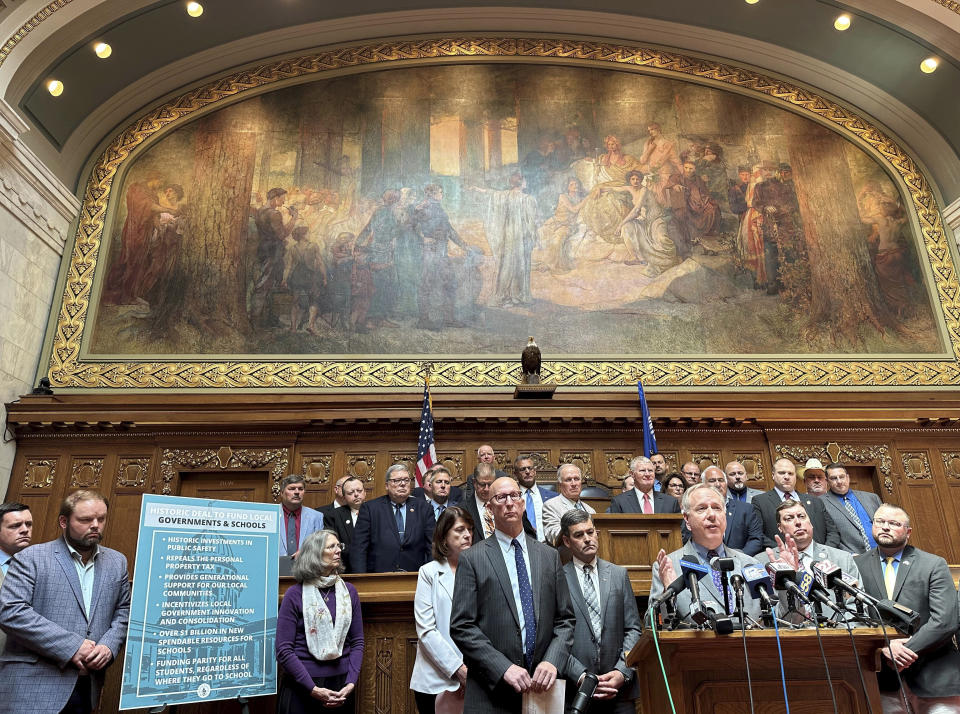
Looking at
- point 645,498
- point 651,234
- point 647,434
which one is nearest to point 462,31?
point 651,234

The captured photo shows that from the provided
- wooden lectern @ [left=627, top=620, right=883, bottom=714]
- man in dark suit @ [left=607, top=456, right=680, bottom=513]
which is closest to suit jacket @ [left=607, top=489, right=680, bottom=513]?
man in dark suit @ [left=607, top=456, right=680, bottom=513]

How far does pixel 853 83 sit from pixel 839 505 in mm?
7244

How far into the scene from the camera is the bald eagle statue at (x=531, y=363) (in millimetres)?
8461

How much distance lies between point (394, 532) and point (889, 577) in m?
3.03

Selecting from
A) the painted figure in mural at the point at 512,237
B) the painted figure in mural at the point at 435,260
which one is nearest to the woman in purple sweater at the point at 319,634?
the painted figure in mural at the point at 435,260

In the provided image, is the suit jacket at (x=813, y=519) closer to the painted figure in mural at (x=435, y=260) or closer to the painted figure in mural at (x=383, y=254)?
the painted figure in mural at (x=435, y=260)

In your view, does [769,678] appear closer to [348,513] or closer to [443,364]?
[348,513]

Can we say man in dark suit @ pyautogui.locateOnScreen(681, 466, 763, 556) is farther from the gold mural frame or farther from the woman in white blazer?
the gold mural frame

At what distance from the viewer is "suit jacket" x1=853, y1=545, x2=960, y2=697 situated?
348 centimetres

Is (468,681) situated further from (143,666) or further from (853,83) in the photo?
(853,83)

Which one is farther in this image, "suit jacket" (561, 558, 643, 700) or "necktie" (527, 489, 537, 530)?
"necktie" (527, 489, 537, 530)

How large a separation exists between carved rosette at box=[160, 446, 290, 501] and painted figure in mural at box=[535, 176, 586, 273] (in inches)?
159

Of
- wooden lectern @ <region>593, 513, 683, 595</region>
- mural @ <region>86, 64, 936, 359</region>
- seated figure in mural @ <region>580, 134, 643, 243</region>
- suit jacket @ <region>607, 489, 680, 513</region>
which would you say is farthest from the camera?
seated figure in mural @ <region>580, 134, 643, 243</region>

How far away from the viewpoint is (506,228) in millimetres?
9984
